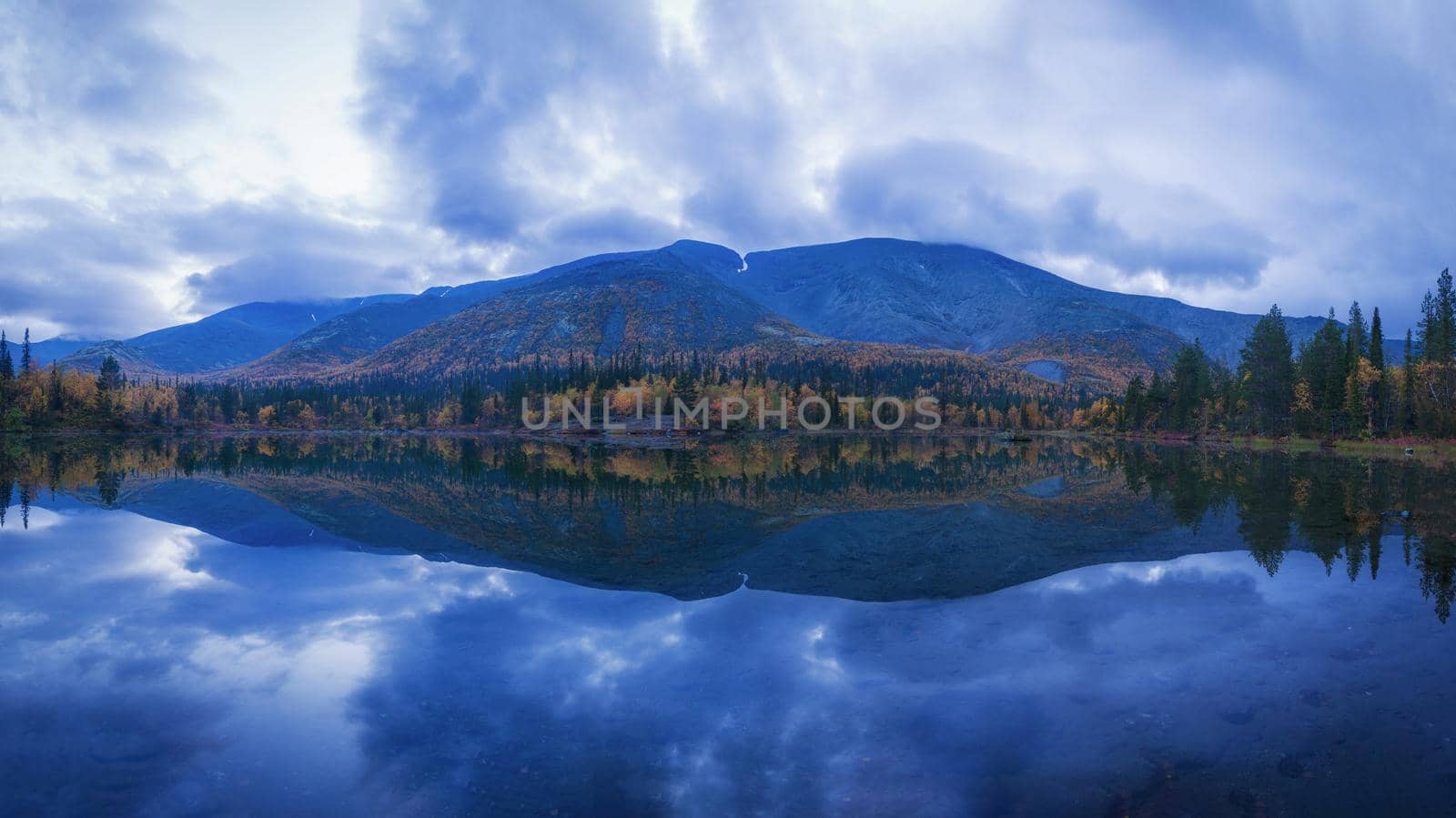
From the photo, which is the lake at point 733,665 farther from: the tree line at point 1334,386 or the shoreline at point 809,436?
the tree line at point 1334,386

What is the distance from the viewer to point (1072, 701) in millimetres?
10227

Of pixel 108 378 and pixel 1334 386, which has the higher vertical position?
pixel 108 378

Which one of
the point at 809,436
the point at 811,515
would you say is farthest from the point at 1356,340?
the point at 811,515

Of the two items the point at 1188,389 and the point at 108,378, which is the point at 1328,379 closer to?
the point at 1188,389

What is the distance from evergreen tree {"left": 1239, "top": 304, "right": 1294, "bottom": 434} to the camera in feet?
294

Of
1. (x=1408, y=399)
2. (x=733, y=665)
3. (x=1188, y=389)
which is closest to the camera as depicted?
(x=733, y=665)

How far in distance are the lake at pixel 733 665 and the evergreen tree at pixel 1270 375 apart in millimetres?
77300

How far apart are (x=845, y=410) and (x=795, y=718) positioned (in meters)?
154

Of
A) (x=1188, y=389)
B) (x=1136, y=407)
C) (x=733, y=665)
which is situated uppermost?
(x=1188, y=389)

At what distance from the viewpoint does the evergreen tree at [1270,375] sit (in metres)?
89.6

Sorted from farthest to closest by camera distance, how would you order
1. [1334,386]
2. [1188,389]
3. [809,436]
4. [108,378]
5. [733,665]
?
[108,378], [809,436], [1188,389], [1334,386], [733,665]

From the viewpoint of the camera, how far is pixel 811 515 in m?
29.8

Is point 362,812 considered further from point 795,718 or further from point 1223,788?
point 1223,788

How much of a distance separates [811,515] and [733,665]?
59.6 ft
